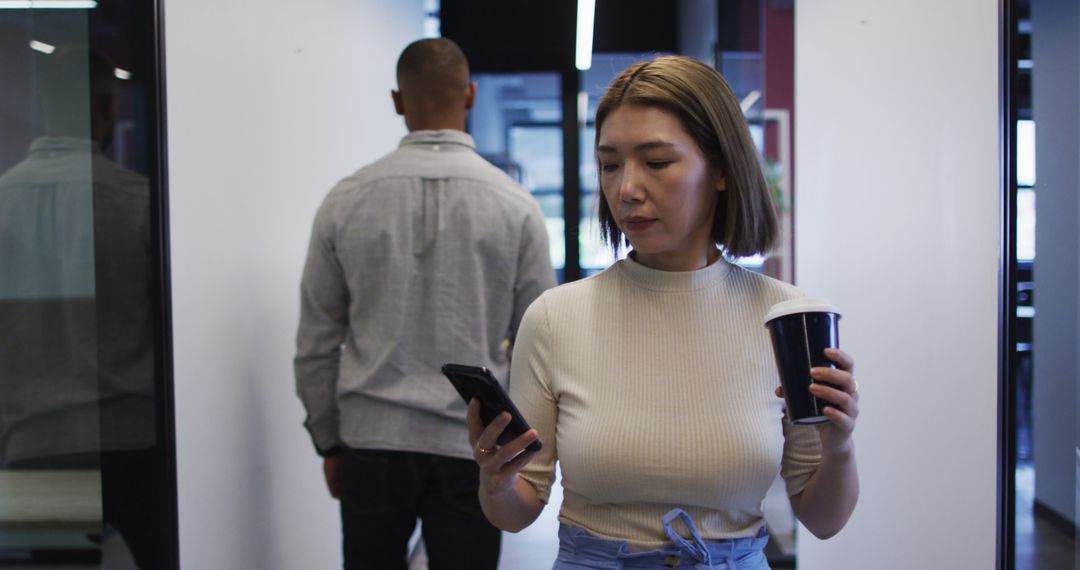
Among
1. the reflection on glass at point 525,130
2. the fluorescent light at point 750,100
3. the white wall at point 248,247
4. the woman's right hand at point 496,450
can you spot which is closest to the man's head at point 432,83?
the white wall at point 248,247

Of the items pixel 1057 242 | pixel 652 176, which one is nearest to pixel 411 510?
→ pixel 652 176

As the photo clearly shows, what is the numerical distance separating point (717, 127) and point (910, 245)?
3.37ft

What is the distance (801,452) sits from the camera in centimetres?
118

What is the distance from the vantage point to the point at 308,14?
2713 mm

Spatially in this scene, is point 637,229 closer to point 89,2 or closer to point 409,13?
point 89,2

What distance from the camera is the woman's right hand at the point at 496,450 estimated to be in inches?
39.2

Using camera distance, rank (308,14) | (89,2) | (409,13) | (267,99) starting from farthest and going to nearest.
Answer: (409,13) → (308,14) → (267,99) → (89,2)

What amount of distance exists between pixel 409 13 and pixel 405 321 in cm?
252

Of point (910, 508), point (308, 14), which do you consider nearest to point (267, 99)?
point (308, 14)

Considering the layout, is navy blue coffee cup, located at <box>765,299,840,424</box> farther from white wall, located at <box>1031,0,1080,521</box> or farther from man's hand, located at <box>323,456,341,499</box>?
man's hand, located at <box>323,456,341,499</box>

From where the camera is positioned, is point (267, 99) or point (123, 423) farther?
point (267, 99)

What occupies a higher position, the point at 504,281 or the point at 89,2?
the point at 89,2

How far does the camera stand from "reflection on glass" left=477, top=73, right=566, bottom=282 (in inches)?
270

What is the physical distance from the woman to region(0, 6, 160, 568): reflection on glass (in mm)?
679
